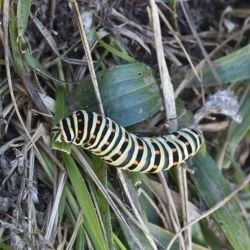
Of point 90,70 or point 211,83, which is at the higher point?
point 90,70

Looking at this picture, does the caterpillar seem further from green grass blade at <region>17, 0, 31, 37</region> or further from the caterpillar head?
green grass blade at <region>17, 0, 31, 37</region>

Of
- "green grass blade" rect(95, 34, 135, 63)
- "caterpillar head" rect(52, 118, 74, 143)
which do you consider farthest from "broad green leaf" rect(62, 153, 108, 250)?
"green grass blade" rect(95, 34, 135, 63)

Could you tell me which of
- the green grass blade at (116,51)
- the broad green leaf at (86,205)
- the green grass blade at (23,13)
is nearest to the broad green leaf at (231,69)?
the green grass blade at (116,51)

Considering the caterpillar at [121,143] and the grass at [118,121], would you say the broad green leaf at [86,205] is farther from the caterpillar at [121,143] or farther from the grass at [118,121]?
the caterpillar at [121,143]

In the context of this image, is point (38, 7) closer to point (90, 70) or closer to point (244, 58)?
point (90, 70)

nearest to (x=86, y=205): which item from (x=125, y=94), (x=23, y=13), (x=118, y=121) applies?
(x=118, y=121)

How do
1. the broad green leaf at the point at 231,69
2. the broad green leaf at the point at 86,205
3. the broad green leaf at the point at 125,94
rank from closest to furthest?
the broad green leaf at the point at 86,205
the broad green leaf at the point at 125,94
the broad green leaf at the point at 231,69

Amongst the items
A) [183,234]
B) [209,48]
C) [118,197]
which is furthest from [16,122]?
[209,48]
